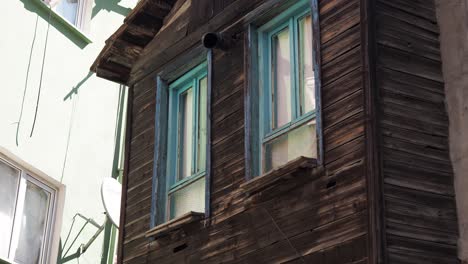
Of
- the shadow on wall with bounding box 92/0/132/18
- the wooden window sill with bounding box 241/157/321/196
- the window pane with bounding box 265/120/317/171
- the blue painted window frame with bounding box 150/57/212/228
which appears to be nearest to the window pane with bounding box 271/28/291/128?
the window pane with bounding box 265/120/317/171

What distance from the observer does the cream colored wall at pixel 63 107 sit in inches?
559

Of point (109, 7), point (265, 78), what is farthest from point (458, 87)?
point (109, 7)

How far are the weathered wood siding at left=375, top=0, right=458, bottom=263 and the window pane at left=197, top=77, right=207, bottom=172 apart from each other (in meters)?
2.73

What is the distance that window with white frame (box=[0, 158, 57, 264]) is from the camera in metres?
13.9

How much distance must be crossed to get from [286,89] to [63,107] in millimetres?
7521

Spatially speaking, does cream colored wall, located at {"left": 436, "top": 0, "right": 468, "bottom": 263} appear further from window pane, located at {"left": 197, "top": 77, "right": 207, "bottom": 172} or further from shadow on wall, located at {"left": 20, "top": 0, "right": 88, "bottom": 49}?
shadow on wall, located at {"left": 20, "top": 0, "right": 88, "bottom": 49}

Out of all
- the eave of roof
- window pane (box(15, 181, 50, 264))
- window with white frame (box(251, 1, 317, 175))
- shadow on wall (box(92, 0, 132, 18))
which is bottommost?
window with white frame (box(251, 1, 317, 175))

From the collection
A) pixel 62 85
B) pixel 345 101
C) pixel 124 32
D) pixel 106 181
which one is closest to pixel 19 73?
pixel 62 85

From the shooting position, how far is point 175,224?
369 inches

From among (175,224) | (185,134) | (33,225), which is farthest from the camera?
(33,225)

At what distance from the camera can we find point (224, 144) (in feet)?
30.2

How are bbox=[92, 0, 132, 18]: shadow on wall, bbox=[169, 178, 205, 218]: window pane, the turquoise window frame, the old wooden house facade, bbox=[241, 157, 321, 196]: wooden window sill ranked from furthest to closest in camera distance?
bbox=[92, 0, 132, 18]: shadow on wall
the turquoise window frame
bbox=[169, 178, 205, 218]: window pane
bbox=[241, 157, 321, 196]: wooden window sill
the old wooden house facade

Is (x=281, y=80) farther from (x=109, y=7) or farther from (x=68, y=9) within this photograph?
(x=109, y=7)

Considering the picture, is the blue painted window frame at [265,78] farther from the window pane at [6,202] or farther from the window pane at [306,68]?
the window pane at [6,202]
